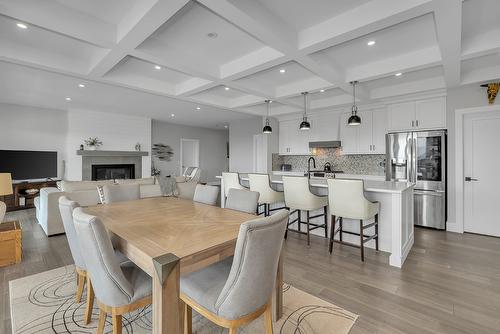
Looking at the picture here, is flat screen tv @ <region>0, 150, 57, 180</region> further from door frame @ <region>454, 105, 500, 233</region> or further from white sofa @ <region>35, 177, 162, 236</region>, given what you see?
door frame @ <region>454, 105, 500, 233</region>

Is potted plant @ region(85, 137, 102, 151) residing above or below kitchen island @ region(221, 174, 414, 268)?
above

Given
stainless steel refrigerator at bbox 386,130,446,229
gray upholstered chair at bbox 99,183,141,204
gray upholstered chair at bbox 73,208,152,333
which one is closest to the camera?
gray upholstered chair at bbox 73,208,152,333

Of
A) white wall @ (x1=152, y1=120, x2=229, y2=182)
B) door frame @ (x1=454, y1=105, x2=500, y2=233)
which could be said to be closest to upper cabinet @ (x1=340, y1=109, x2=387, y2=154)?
door frame @ (x1=454, y1=105, x2=500, y2=233)

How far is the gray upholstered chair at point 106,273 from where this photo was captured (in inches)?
51.8

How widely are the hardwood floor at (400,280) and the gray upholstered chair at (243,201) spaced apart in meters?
0.86

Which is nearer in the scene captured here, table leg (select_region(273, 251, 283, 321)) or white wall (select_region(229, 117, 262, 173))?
table leg (select_region(273, 251, 283, 321))

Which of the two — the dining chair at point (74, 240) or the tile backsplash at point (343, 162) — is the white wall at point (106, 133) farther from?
the dining chair at point (74, 240)

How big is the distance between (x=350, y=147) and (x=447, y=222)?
90.3 inches

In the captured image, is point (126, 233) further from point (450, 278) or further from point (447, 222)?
point (447, 222)

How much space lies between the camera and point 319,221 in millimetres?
3924

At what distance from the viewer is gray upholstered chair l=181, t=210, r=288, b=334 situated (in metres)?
1.21

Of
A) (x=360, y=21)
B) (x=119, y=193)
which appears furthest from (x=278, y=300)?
(x=360, y=21)

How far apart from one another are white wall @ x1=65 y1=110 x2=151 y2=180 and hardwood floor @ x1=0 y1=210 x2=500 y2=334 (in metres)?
3.25

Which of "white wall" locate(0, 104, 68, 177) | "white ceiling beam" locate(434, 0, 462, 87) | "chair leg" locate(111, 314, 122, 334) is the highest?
"white ceiling beam" locate(434, 0, 462, 87)
